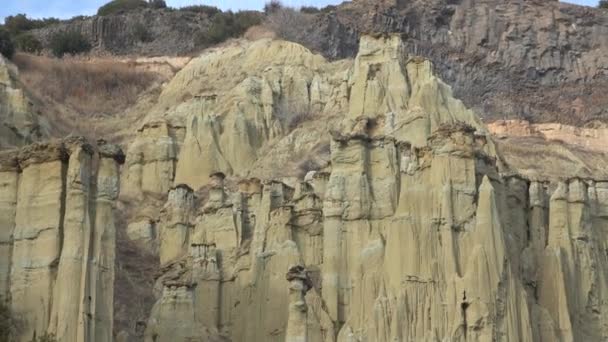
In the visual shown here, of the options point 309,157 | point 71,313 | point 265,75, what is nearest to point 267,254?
point 309,157

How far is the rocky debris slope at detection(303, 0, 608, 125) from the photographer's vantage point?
115 meters

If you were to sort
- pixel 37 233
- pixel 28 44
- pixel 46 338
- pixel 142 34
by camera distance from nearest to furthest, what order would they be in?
pixel 46 338 < pixel 37 233 < pixel 28 44 < pixel 142 34

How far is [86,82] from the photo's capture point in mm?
94500

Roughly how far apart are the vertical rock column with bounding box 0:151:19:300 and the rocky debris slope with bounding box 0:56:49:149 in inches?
831

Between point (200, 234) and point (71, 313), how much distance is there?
23791 mm

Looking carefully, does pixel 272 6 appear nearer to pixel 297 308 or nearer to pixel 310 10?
pixel 310 10

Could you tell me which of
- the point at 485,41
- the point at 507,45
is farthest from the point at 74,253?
the point at 485,41

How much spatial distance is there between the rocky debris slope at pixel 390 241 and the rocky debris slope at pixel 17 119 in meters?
6.13

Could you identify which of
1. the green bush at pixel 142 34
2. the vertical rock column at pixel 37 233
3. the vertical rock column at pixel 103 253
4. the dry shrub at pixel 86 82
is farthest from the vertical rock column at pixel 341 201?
the green bush at pixel 142 34

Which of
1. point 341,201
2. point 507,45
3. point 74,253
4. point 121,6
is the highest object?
point 121,6

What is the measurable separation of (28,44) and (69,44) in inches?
112

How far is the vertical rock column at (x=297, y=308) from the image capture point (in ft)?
158

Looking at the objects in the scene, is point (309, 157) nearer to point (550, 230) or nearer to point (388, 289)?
point (550, 230)

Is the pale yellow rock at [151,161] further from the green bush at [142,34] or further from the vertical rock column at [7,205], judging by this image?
the green bush at [142,34]
